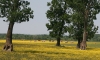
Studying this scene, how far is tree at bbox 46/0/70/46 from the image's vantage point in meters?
87.1

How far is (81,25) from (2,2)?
120 ft

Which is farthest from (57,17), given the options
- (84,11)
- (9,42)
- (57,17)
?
(9,42)

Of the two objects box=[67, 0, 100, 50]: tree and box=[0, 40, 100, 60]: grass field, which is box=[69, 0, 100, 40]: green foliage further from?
box=[0, 40, 100, 60]: grass field

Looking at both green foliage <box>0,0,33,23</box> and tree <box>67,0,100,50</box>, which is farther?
tree <box>67,0,100,50</box>

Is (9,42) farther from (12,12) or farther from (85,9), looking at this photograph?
(85,9)

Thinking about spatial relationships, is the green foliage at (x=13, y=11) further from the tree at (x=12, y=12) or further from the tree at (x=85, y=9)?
the tree at (x=85, y=9)

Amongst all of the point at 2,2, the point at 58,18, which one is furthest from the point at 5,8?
the point at 58,18

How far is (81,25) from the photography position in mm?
78562

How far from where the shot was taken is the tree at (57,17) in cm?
8706

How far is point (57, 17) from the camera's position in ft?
292

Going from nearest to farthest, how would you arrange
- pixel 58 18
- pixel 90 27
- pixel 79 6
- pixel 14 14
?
pixel 14 14
pixel 79 6
pixel 90 27
pixel 58 18

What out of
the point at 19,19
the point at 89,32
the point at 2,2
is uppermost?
the point at 2,2

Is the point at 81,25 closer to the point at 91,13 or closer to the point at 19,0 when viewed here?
the point at 91,13

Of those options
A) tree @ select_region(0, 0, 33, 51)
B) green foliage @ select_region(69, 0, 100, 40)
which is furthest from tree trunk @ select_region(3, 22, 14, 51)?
green foliage @ select_region(69, 0, 100, 40)
